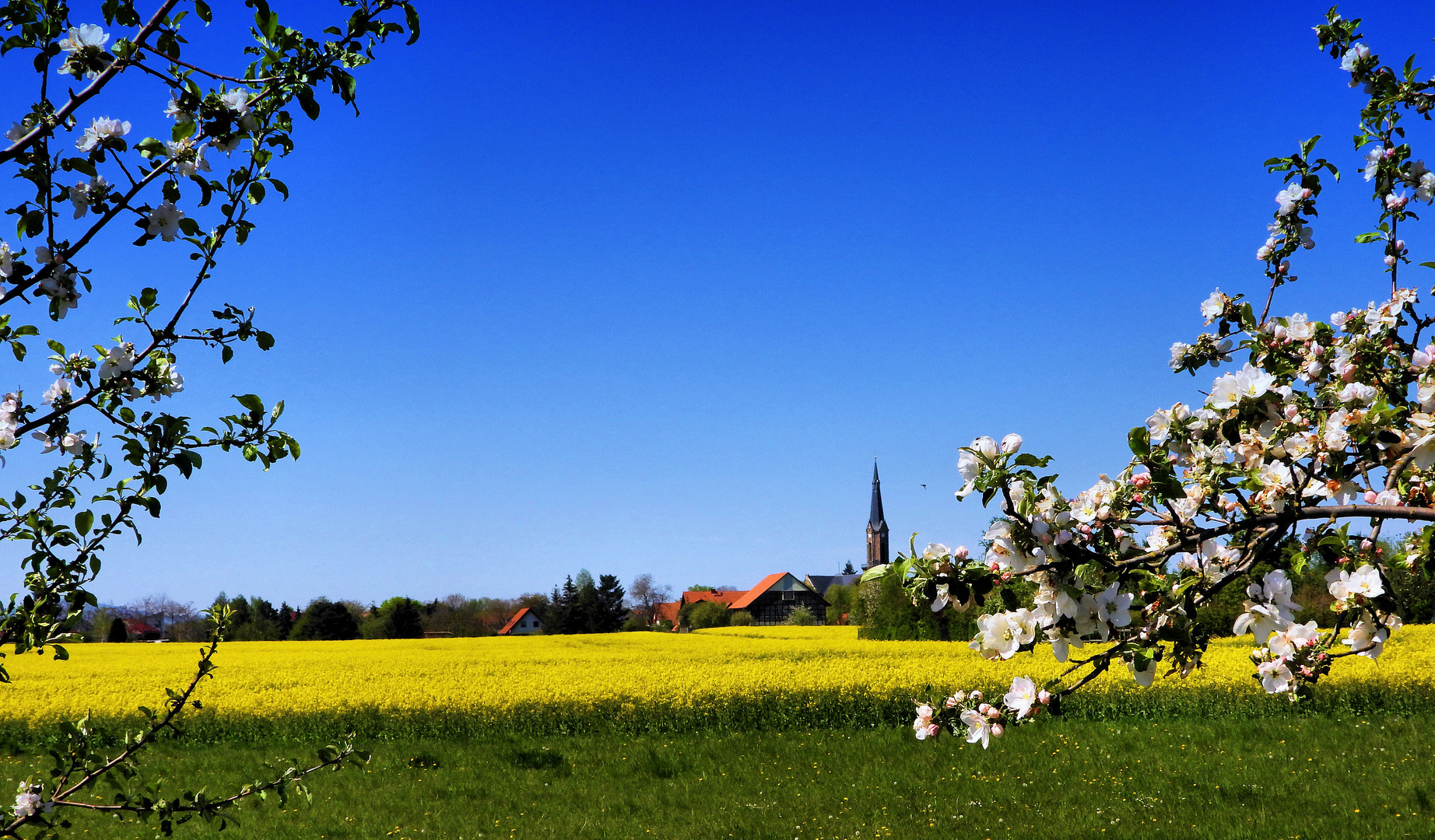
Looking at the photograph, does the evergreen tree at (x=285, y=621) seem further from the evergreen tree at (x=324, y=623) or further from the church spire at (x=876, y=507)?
the church spire at (x=876, y=507)

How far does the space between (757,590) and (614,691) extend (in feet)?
193

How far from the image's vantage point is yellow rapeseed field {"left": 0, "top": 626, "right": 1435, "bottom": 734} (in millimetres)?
13469

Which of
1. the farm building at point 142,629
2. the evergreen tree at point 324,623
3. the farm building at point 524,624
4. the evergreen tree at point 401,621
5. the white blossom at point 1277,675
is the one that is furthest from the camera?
the farm building at point 524,624

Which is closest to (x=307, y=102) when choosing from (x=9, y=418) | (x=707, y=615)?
(x=9, y=418)

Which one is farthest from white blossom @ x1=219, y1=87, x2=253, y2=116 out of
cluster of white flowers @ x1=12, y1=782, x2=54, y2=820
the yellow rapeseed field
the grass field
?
the yellow rapeseed field

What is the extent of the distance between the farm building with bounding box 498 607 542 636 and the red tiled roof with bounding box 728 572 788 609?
16.1 metres

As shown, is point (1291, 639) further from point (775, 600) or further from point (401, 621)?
point (775, 600)

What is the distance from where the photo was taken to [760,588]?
71.7 m

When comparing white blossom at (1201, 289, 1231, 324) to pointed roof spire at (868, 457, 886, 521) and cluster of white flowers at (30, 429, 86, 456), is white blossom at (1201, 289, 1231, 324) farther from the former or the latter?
pointed roof spire at (868, 457, 886, 521)

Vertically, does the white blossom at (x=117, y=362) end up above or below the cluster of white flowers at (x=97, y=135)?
below

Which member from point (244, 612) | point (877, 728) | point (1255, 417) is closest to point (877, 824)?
point (877, 728)

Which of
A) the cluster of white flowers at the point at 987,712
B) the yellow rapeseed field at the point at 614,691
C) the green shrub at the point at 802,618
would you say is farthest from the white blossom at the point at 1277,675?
the green shrub at the point at 802,618

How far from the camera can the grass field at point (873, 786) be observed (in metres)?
8.55

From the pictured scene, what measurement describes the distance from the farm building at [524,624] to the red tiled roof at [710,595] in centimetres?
1267
